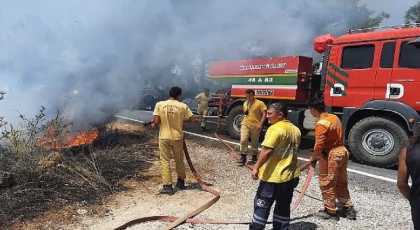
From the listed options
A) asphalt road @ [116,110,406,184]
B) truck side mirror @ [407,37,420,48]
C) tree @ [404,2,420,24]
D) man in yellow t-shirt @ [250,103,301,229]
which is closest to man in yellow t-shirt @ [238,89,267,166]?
asphalt road @ [116,110,406,184]

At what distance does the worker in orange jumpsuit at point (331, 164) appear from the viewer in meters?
4.10

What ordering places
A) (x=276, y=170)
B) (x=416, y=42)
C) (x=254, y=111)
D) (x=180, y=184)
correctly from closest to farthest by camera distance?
1. (x=276, y=170)
2. (x=180, y=184)
3. (x=416, y=42)
4. (x=254, y=111)

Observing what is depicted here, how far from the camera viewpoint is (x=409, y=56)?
655 cm

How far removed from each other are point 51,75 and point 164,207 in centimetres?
411

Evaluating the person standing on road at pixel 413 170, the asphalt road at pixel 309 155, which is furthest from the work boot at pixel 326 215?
the asphalt road at pixel 309 155

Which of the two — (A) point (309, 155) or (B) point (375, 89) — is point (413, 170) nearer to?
(B) point (375, 89)

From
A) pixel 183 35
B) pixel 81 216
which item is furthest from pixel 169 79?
pixel 81 216

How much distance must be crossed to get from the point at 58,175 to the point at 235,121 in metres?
5.70

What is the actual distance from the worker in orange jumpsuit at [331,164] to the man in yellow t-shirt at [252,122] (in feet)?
8.27

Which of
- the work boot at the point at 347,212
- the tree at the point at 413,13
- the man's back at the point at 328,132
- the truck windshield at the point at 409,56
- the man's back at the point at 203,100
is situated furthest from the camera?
the tree at the point at 413,13

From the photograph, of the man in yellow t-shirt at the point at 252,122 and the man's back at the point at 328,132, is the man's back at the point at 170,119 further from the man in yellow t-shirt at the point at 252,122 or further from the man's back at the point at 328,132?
the man in yellow t-shirt at the point at 252,122

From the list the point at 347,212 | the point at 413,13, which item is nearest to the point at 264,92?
the point at 347,212

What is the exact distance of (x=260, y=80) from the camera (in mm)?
9148

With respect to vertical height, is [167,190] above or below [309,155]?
below
